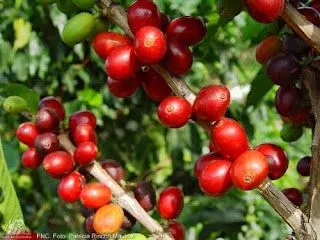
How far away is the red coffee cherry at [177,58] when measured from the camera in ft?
2.38

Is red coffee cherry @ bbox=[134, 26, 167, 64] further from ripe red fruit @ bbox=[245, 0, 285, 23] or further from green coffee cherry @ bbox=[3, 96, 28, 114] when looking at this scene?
green coffee cherry @ bbox=[3, 96, 28, 114]

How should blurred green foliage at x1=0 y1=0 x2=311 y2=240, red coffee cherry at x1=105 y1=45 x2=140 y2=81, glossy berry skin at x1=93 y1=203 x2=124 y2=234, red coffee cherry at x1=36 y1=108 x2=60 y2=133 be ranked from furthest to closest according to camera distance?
blurred green foliage at x1=0 y1=0 x2=311 y2=240, red coffee cherry at x1=36 y1=108 x2=60 y2=133, glossy berry skin at x1=93 y1=203 x2=124 y2=234, red coffee cherry at x1=105 y1=45 x2=140 y2=81

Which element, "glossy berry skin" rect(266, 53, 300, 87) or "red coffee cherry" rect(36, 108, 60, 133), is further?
"red coffee cherry" rect(36, 108, 60, 133)

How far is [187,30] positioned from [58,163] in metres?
0.30

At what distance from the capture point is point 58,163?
90 centimetres

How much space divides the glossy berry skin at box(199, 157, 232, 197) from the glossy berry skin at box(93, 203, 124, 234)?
7.7 inches

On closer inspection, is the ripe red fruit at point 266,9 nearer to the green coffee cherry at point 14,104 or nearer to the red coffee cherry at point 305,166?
the red coffee cherry at point 305,166

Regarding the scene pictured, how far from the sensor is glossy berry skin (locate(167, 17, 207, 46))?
2.42 feet

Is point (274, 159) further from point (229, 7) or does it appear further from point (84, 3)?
point (84, 3)

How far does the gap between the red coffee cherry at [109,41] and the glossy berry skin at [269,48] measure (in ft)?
0.71

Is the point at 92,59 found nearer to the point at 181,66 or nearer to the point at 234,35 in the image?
the point at 234,35

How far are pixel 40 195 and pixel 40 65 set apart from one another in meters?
0.55

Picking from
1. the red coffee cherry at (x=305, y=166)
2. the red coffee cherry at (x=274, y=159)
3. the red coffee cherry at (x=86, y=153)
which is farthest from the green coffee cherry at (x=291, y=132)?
the red coffee cherry at (x=86, y=153)

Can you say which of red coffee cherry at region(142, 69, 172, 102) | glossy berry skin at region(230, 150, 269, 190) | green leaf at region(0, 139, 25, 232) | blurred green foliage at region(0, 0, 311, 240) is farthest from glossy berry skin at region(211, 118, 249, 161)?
blurred green foliage at region(0, 0, 311, 240)
